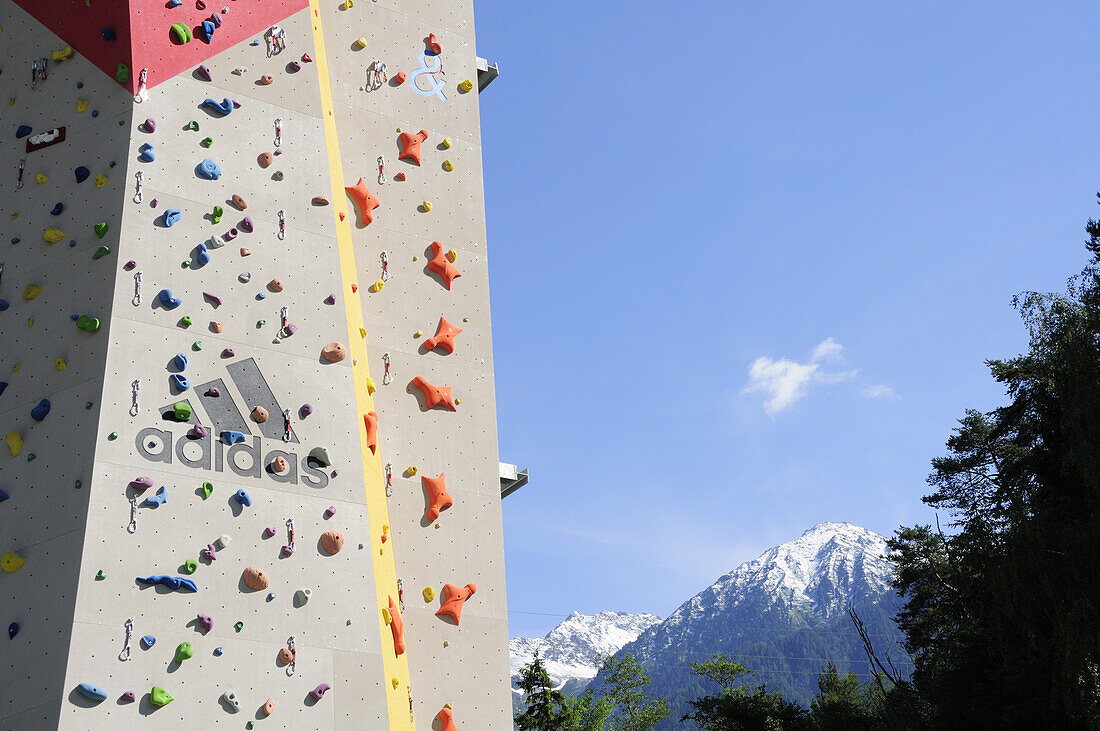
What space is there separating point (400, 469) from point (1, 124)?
6523 mm

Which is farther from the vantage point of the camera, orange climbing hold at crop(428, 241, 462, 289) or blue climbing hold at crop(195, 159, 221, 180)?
orange climbing hold at crop(428, 241, 462, 289)

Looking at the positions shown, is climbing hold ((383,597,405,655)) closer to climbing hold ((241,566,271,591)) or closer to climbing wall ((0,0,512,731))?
climbing wall ((0,0,512,731))

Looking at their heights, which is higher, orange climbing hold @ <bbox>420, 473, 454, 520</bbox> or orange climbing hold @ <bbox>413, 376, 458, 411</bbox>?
orange climbing hold @ <bbox>413, 376, 458, 411</bbox>

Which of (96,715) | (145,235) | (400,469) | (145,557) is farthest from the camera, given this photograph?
(400,469)

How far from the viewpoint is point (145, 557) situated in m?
9.18

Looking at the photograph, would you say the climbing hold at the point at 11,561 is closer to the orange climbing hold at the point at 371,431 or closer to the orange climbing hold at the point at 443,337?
the orange climbing hold at the point at 371,431

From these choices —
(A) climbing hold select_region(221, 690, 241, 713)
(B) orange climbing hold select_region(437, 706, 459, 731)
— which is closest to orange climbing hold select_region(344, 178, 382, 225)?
(B) orange climbing hold select_region(437, 706, 459, 731)

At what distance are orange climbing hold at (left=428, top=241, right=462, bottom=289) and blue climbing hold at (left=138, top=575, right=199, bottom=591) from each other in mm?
6312

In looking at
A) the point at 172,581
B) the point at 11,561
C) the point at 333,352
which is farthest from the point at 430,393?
the point at 11,561

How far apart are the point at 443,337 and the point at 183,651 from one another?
613cm

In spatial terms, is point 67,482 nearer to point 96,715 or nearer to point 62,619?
point 62,619

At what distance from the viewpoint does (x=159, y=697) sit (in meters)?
8.73

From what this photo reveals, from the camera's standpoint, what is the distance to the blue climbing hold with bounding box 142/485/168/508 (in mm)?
9391

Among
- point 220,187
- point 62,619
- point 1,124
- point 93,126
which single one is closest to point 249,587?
point 62,619
